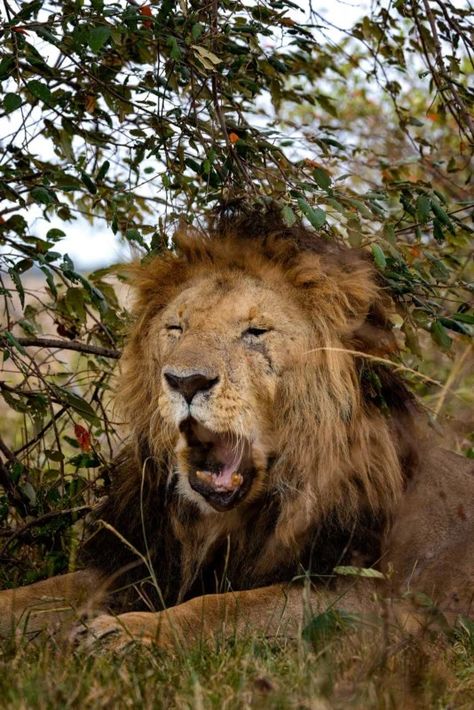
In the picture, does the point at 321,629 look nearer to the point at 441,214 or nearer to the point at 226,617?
the point at 226,617

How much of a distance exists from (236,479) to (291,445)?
25 centimetres

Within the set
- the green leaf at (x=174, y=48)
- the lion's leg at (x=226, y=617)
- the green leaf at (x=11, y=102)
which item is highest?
the green leaf at (x=174, y=48)

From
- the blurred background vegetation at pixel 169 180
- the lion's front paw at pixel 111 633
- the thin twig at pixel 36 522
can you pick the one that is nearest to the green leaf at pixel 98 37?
the blurred background vegetation at pixel 169 180

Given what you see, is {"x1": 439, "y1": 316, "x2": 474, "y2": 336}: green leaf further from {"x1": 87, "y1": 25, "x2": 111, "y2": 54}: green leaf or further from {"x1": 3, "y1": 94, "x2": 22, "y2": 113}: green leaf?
{"x1": 3, "y1": 94, "x2": 22, "y2": 113}: green leaf

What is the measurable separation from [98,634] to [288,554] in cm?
88

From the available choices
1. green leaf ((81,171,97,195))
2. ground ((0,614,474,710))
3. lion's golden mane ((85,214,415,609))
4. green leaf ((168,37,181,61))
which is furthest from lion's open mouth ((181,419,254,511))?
green leaf ((168,37,181,61))

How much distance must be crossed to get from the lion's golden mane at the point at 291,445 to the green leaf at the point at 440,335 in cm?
17

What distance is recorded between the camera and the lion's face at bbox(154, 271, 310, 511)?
12.4ft

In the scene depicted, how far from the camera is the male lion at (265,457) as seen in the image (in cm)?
388

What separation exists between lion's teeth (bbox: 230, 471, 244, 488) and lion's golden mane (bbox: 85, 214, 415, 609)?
140mm

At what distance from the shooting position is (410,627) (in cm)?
378

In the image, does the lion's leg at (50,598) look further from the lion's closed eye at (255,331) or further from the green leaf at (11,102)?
the green leaf at (11,102)

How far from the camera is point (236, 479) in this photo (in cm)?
394

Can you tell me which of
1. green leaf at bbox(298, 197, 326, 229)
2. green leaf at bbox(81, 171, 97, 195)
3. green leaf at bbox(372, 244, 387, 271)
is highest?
green leaf at bbox(81, 171, 97, 195)
